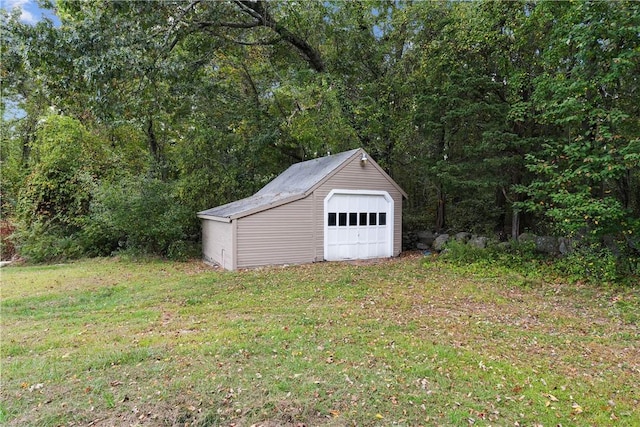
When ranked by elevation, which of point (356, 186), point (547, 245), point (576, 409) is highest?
point (356, 186)

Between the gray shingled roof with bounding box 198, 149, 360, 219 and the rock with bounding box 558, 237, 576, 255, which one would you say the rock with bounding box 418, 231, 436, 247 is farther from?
the gray shingled roof with bounding box 198, 149, 360, 219

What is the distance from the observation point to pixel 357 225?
12.8 metres

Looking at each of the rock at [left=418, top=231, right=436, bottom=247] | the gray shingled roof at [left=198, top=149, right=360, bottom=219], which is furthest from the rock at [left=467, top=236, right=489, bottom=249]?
the gray shingled roof at [left=198, top=149, right=360, bottom=219]

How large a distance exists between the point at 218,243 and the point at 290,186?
11.2ft

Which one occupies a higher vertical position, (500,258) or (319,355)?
(500,258)

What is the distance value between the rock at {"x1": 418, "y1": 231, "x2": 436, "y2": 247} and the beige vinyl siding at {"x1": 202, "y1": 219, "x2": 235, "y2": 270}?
851 cm

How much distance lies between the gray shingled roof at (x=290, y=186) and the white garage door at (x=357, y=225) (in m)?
0.89

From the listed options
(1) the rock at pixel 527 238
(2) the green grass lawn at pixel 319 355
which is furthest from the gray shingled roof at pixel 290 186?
(1) the rock at pixel 527 238

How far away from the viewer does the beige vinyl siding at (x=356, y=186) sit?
472 inches

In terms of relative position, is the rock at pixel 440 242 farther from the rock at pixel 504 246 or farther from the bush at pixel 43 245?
the bush at pixel 43 245

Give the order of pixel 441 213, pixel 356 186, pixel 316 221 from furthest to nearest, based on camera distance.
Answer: pixel 441 213
pixel 356 186
pixel 316 221

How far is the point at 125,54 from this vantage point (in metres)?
7.36

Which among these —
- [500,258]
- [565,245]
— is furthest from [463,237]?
[565,245]

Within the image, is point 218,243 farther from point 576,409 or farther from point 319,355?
point 576,409
